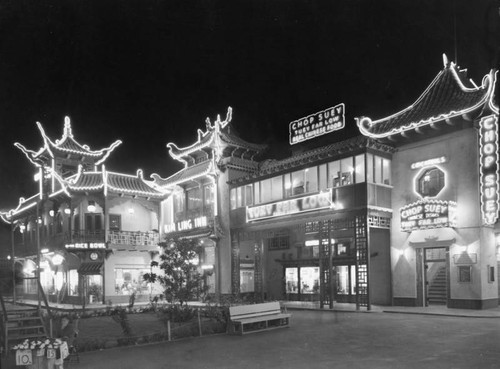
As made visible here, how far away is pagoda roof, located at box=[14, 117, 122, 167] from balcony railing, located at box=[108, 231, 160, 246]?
350 inches

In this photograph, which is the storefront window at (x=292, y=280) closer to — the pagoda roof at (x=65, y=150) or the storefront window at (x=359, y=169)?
the storefront window at (x=359, y=169)

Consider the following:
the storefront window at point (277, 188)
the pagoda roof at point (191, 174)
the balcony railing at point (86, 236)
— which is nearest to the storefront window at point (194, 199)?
the pagoda roof at point (191, 174)

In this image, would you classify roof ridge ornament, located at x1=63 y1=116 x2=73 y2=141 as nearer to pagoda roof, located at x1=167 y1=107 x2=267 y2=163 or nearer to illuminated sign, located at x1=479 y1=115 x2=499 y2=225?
pagoda roof, located at x1=167 y1=107 x2=267 y2=163

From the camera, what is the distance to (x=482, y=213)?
22.8m

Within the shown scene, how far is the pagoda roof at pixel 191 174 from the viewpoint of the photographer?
3628 cm

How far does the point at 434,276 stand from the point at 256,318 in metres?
14.3

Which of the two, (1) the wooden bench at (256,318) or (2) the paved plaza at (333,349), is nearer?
Result: (2) the paved plaza at (333,349)

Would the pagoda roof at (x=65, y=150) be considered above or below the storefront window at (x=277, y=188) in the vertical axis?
above

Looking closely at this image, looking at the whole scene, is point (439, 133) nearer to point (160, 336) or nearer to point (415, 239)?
point (415, 239)

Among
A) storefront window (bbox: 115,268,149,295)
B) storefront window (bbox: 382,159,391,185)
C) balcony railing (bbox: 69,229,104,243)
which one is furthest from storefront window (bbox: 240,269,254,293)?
storefront window (bbox: 382,159,391,185)

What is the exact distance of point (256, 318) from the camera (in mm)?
16953

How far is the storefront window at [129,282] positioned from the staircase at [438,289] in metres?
22.4

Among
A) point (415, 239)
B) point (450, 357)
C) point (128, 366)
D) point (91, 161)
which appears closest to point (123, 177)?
point (91, 161)

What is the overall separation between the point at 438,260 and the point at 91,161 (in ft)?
105
